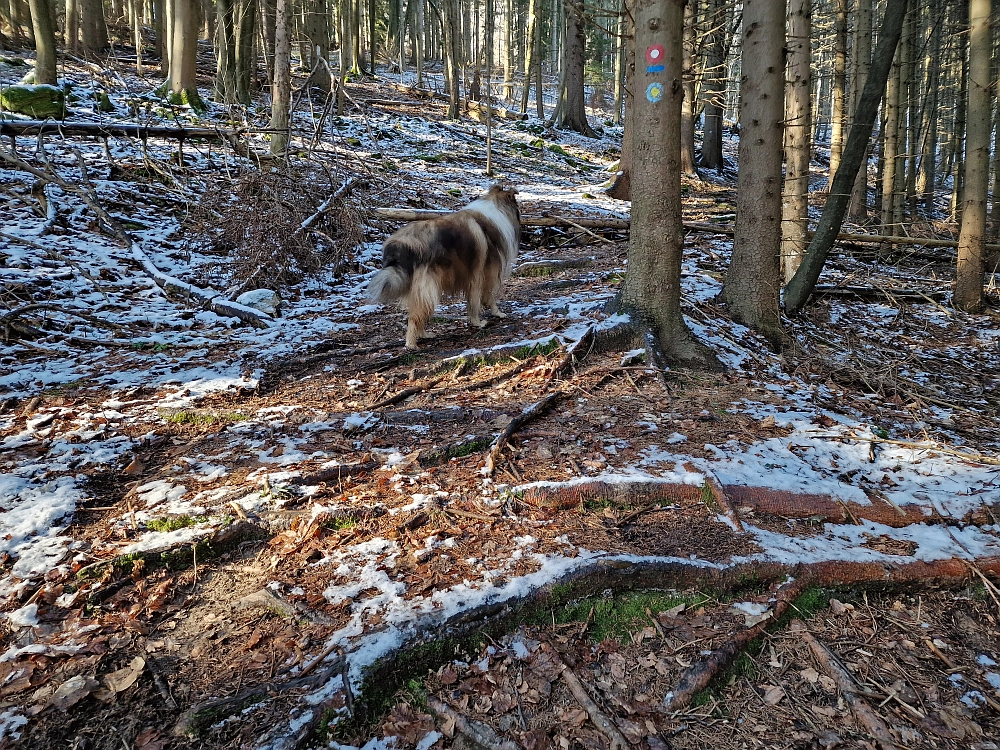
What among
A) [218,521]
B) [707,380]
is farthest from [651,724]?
[707,380]

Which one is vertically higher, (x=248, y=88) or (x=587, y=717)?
(x=248, y=88)

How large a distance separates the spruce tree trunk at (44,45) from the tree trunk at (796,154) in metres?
14.3

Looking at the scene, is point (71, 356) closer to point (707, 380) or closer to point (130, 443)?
Result: point (130, 443)

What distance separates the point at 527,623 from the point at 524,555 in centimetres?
34

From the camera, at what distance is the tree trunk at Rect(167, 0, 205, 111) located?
1373cm

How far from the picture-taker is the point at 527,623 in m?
2.47

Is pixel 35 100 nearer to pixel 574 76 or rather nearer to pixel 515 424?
pixel 515 424

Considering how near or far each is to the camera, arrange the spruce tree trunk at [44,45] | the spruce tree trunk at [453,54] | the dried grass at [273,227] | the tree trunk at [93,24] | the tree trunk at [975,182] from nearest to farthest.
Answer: the tree trunk at [975,182] < the dried grass at [273,227] < the spruce tree trunk at [44,45] < the tree trunk at [93,24] < the spruce tree trunk at [453,54]

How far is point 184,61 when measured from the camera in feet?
46.5

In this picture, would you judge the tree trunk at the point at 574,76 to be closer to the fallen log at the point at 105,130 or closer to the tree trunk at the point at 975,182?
the fallen log at the point at 105,130

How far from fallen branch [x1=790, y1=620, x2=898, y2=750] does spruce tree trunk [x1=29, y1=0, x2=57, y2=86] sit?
1623 centimetres

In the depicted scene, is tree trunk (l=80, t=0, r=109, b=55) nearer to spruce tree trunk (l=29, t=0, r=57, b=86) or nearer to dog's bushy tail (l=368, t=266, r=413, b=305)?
spruce tree trunk (l=29, t=0, r=57, b=86)

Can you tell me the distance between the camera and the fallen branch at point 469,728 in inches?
78.8

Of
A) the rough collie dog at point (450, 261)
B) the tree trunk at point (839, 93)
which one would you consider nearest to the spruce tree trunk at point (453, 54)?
the tree trunk at point (839, 93)
